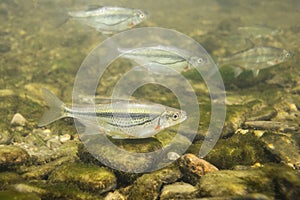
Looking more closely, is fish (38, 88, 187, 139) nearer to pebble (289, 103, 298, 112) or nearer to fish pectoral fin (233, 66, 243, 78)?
pebble (289, 103, 298, 112)

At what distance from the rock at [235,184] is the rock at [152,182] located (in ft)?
2.00

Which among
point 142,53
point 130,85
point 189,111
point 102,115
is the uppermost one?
point 142,53

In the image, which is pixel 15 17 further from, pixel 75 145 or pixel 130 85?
pixel 75 145

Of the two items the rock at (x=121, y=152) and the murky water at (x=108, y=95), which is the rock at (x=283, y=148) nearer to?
the murky water at (x=108, y=95)

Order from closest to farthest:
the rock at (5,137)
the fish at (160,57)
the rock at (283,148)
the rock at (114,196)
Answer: the rock at (114,196), the rock at (283,148), the rock at (5,137), the fish at (160,57)

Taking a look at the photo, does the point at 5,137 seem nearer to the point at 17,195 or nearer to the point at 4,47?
the point at 17,195

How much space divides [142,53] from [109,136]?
7.39 ft

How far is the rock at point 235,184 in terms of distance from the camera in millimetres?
3229

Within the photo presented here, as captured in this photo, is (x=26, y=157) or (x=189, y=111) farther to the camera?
(x=189, y=111)

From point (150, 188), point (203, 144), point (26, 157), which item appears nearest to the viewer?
point (150, 188)

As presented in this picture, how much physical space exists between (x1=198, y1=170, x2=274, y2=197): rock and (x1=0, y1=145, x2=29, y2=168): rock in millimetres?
2782

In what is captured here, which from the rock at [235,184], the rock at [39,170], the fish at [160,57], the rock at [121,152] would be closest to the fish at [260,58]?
the fish at [160,57]

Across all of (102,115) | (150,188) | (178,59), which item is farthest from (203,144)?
(178,59)

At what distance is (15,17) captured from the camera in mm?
15531
